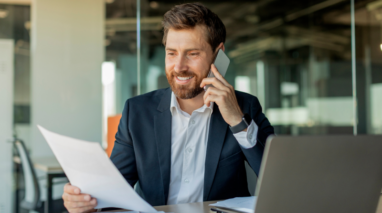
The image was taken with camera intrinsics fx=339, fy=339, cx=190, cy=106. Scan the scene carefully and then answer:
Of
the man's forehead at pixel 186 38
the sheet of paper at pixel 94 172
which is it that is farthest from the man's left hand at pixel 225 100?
the sheet of paper at pixel 94 172

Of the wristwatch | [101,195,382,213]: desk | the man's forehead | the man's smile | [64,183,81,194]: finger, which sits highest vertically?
the man's forehead

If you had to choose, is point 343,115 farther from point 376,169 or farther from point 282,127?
point 376,169

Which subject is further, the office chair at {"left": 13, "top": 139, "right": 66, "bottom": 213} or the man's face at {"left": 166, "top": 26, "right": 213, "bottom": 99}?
the office chair at {"left": 13, "top": 139, "right": 66, "bottom": 213}

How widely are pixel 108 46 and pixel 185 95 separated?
3016 mm

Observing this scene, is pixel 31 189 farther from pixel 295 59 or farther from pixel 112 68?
pixel 295 59

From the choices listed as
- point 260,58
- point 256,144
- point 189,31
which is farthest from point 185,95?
point 260,58

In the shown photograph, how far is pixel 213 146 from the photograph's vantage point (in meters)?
1.45

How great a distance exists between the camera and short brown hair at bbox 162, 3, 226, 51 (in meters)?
1.51

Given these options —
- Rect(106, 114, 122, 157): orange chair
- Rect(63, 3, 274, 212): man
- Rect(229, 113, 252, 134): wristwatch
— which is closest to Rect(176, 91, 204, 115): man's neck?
Rect(63, 3, 274, 212): man

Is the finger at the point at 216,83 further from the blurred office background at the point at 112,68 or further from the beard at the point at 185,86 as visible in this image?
the blurred office background at the point at 112,68

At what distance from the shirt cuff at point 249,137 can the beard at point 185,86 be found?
35 centimetres

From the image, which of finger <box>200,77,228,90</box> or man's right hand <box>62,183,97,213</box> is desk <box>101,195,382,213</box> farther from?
finger <box>200,77,228,90</box>

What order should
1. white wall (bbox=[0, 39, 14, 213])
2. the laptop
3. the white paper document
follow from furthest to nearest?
white wall (bbox=[0, 39, 14, 213]) → the white paper document → the laptop

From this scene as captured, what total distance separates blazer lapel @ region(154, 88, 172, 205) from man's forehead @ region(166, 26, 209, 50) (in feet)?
0.83
